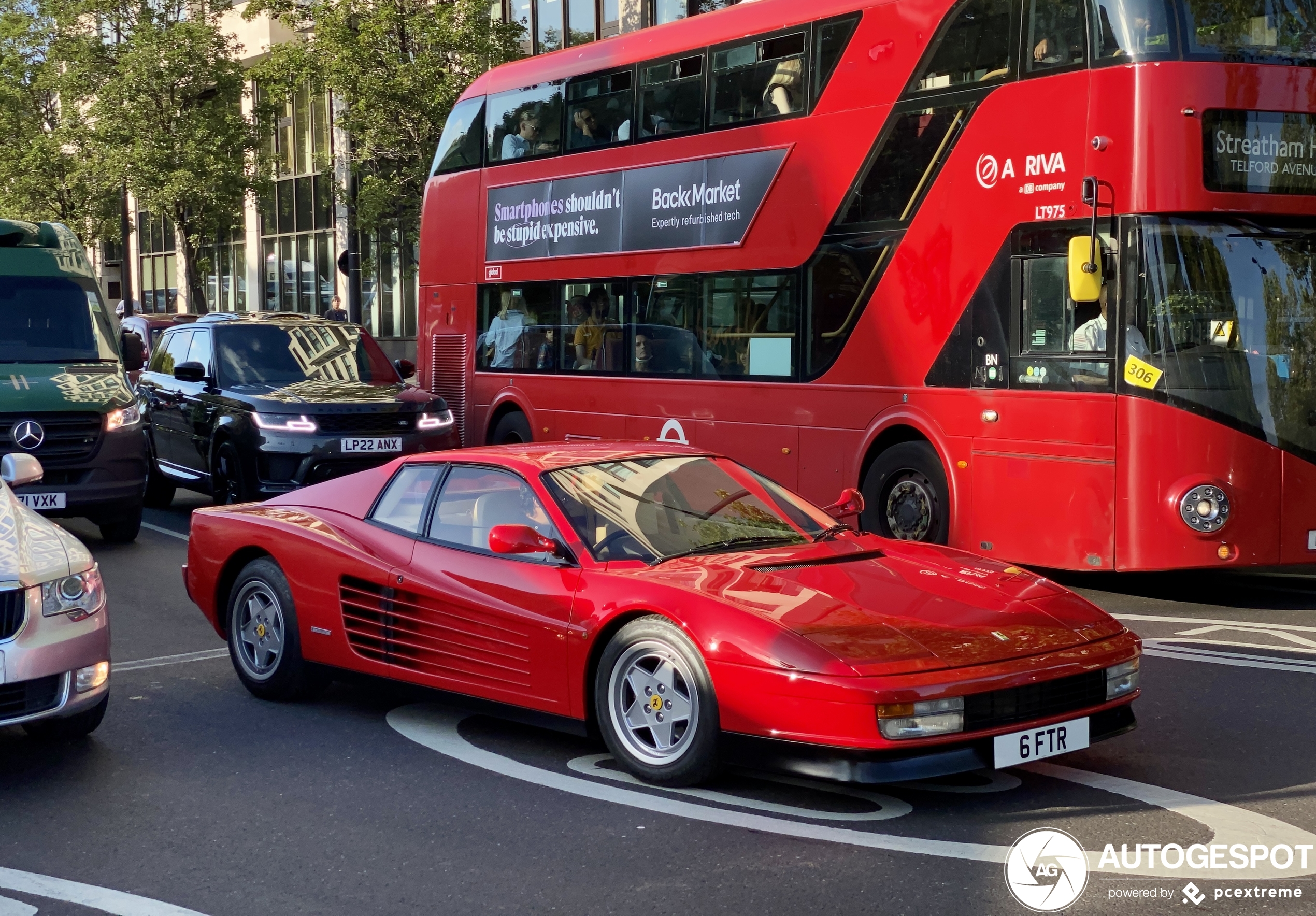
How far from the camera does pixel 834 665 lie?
4922mm

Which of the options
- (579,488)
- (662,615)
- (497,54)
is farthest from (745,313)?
(497,54)

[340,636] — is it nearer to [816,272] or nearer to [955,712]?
[955,712]

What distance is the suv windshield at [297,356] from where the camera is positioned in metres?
14.3

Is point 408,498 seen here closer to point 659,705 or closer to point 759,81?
point 659,705

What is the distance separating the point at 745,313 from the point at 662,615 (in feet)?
23.9

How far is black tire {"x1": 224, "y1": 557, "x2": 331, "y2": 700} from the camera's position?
6824 mm

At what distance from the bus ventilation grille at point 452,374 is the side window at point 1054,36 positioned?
8.25 meters

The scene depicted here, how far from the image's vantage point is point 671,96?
1317 cm

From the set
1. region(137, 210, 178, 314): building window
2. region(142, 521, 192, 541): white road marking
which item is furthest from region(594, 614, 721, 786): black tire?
region(137, 210, 178, 314): building window

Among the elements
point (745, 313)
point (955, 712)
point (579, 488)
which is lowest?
point (955, 712)

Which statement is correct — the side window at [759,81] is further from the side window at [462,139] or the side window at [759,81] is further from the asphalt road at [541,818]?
the asphalt road at [541,818]

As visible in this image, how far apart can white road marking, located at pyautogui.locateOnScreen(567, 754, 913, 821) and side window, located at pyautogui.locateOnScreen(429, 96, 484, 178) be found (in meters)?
11.6

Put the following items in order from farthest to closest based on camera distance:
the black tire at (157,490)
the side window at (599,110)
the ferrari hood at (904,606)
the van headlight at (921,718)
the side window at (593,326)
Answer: the black tire at (157,490), the side window at (593,326), the side window at (599,110), the ferrari hood at (904,606), the van headlight at (921,718)

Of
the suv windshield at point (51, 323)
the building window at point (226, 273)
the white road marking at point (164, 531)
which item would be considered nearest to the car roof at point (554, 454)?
the suv windshield at point (51, 323)
